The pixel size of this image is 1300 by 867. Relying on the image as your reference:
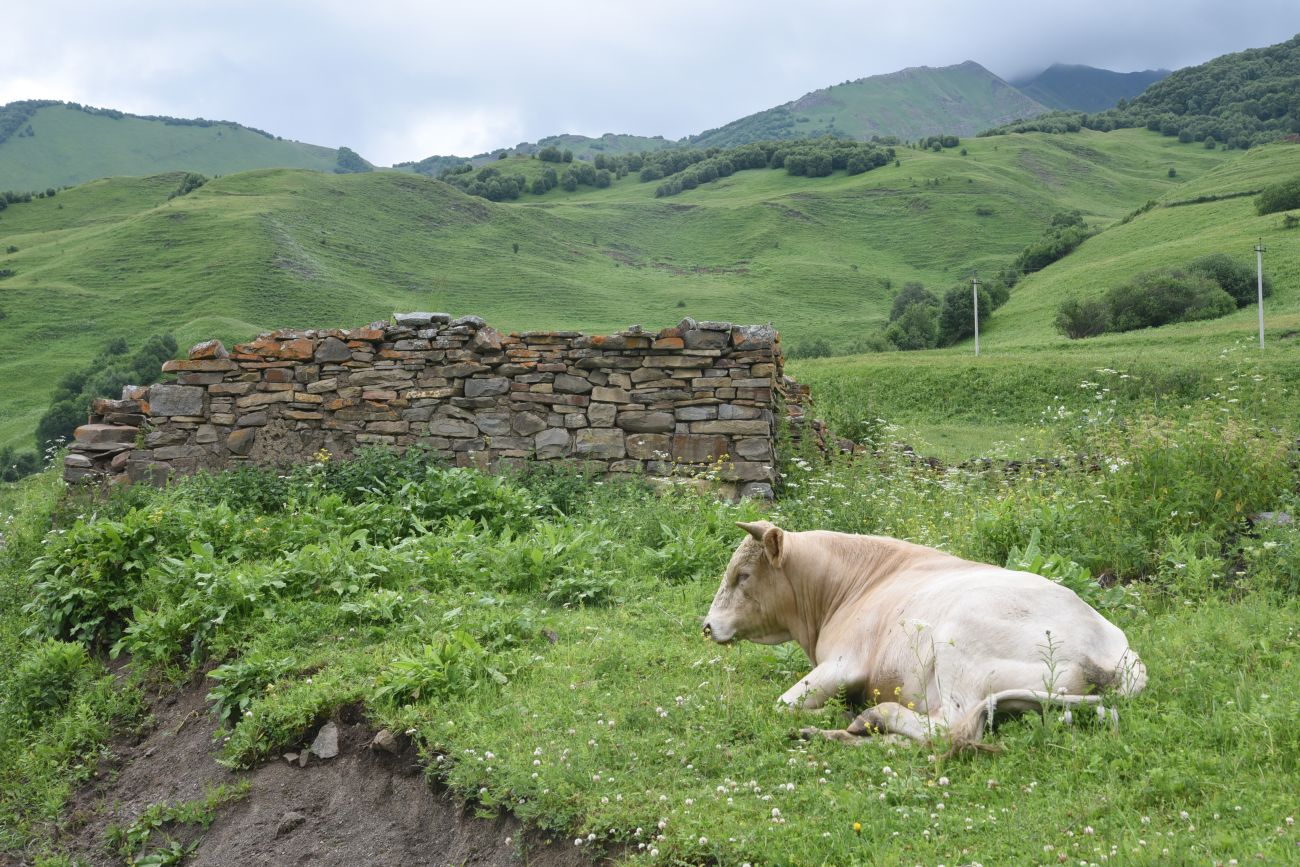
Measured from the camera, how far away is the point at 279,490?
11.5 metres

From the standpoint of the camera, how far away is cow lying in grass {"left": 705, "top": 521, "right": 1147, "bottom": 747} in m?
4.56

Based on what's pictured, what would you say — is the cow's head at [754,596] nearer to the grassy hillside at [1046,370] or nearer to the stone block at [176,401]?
the grassy hillside at [1046,370]

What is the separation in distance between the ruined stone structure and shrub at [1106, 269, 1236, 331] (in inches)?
1038

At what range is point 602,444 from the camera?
12.2 metres

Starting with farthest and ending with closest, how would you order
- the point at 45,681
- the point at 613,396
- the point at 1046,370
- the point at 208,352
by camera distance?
the point at 1046,370
the point at 208,352
the point at 613,396
the point at 45,681

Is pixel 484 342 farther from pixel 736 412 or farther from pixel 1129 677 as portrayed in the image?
pixel 1129 677

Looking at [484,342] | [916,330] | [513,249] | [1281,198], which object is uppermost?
[513,249]

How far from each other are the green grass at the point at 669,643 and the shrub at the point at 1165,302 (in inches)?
1003

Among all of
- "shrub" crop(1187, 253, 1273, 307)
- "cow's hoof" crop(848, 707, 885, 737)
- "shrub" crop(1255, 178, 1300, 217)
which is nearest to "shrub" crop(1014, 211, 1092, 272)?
"shrub" crop(1255, 178, 1300, 217)

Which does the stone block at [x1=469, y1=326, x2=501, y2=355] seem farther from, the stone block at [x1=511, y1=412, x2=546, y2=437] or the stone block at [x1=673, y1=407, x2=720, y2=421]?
the stone block at [x1=673, y1=407, x2=720, y2=421]

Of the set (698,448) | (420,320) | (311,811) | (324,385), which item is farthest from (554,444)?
(311,811)

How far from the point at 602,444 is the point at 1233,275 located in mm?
32417

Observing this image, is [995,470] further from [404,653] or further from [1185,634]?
[404,653]

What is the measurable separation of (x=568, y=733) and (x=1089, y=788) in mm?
2655
